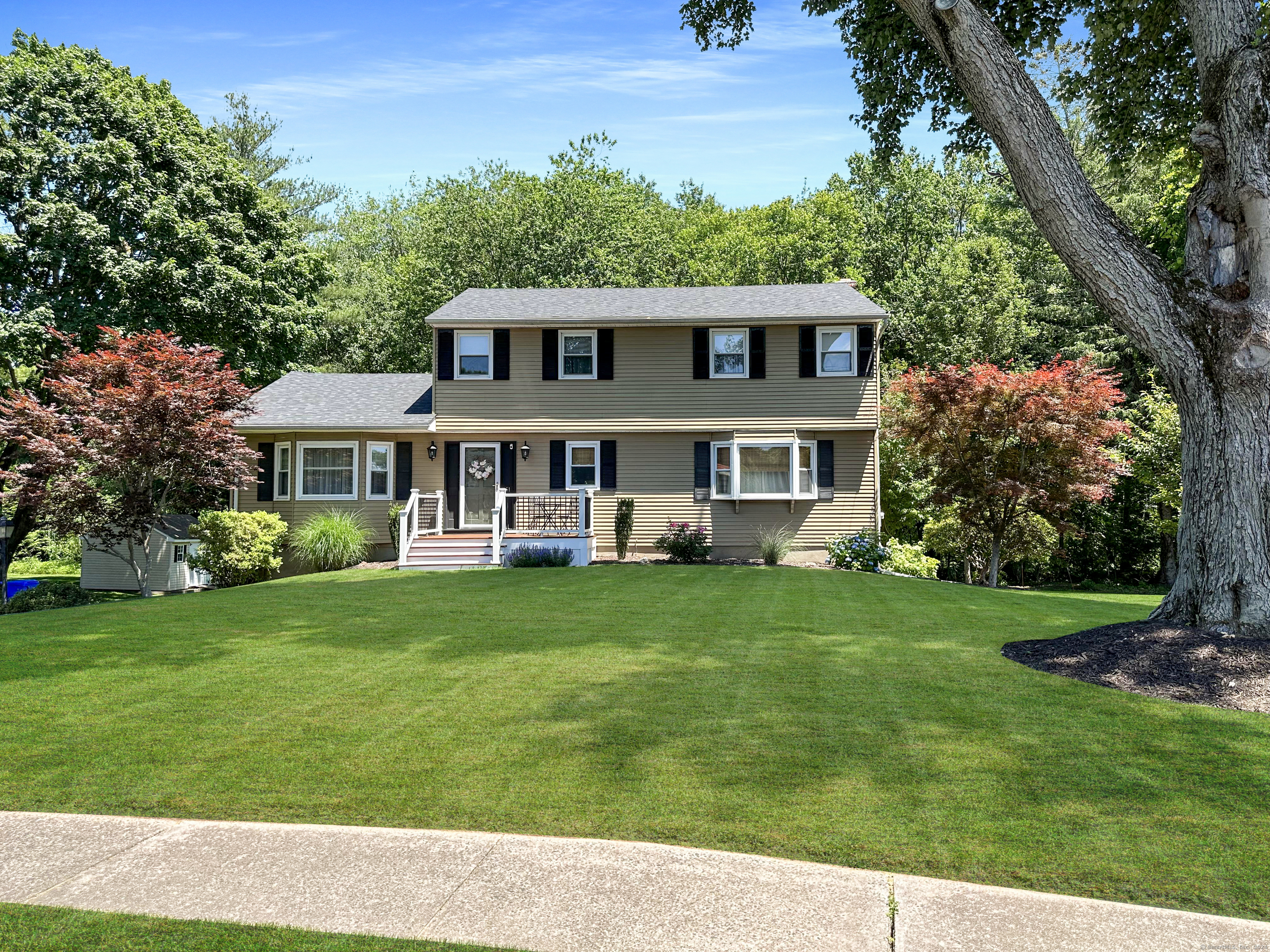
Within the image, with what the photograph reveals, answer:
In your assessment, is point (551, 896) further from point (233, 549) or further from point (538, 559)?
point (233, 549)

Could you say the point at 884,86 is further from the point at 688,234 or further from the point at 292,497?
the point at 688,234

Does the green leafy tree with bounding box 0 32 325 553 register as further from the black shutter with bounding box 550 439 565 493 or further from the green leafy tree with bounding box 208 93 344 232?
the green leafy tree with bounding box 208 93 344 232

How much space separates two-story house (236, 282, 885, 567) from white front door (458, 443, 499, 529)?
0.13 ft

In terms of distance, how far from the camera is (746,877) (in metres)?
3.87

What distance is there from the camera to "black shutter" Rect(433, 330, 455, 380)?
22047mm

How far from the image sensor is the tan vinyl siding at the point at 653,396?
2170 cm

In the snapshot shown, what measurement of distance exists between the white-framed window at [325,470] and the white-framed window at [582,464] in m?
5.23

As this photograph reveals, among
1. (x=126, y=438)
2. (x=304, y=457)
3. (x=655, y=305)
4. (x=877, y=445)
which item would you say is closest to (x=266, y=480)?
(x=304, y=457)

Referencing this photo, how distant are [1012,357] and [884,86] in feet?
61.7

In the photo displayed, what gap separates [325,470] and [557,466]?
5.63m

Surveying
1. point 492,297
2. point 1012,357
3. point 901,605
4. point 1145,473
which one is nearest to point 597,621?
point 901,605

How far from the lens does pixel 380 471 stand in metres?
21.7

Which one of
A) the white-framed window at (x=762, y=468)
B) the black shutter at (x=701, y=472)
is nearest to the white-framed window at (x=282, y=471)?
the black shutter at (x=701, y=472)

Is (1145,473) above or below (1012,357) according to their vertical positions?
below
